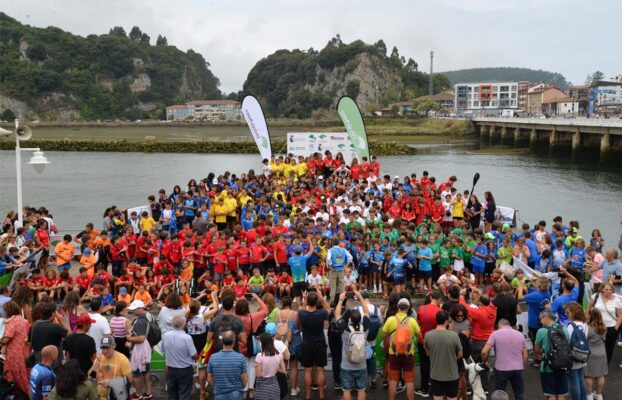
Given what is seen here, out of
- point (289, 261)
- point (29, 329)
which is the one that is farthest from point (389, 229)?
point (29, 329)

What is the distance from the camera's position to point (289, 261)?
11328mm

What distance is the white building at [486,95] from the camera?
190087 millimetres

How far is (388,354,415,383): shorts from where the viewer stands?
7.16m

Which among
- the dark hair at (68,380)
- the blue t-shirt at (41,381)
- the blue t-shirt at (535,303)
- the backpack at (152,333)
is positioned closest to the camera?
the dark hair at (68,380)

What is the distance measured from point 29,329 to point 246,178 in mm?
10792

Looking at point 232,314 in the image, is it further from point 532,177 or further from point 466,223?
point 532,177

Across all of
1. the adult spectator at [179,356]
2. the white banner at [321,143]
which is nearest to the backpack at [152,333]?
the adult spectator at [179,356]

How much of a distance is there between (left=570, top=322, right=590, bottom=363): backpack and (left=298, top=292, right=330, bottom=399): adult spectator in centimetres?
300

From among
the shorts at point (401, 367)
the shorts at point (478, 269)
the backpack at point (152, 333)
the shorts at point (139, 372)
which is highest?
the backpack at point (152, 333)

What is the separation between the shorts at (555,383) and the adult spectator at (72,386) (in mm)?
5184

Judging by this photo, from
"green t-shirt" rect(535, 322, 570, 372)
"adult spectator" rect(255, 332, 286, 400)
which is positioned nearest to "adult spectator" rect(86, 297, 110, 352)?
"adult spectator" rect(255, 332, 286, 400)

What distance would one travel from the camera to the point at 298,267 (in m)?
11.3

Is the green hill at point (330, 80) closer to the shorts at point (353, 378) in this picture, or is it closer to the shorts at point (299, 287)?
the shorts at point (299, 287)

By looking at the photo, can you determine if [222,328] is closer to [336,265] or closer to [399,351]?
[399,351]
